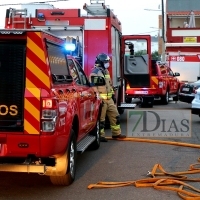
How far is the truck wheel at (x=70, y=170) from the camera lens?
6.51 meters

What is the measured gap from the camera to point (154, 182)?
6789 millimetres

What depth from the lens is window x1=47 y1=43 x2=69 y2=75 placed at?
6.19 metres

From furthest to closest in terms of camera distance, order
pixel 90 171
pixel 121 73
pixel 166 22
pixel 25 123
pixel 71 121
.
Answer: pixel 166 22 < pixel 121 73 < pixel 90 171 < pixel 71 121 < pixel 25 123

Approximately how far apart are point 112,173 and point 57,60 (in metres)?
2.08

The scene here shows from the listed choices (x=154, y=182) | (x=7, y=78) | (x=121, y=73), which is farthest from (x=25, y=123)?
(x=121, y=73)

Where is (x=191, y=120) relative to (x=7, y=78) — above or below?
below

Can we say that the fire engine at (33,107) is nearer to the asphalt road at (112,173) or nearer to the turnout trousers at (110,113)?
the asphalt road at (112,173)

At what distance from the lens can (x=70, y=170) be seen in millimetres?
6680

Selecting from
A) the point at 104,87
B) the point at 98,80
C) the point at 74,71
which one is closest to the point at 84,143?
the point at 74,71

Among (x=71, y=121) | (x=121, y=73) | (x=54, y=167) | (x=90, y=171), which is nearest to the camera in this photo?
(x=54, y=167)

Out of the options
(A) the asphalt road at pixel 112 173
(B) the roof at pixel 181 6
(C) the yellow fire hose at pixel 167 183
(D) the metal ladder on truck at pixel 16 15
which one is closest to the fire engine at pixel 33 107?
(A) the asphalt road at pixel 112 173

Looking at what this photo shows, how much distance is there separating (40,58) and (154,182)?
95.8 inches

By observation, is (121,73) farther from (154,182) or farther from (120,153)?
(154,182)

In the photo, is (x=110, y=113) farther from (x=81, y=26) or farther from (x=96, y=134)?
(x=81, y=26)
